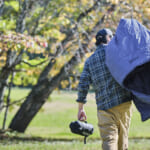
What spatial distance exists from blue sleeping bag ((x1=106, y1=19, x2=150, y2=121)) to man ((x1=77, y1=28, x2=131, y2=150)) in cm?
19

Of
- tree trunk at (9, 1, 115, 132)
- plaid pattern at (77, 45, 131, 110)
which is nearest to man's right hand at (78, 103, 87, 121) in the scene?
plaid pattern at (77, 45, 131, 110)

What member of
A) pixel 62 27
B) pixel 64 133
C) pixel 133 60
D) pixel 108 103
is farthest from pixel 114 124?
pixel 64 133

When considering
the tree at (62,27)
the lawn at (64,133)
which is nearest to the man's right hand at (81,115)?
the lawn at (64,133)

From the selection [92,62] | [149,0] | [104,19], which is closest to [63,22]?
[104,19]

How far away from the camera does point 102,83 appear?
330cm

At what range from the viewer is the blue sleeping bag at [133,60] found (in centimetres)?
291

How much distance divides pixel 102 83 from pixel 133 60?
520mm

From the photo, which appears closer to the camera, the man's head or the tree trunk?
the man's head

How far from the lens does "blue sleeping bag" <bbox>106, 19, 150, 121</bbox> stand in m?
2.91

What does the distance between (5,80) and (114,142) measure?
6.16 meters

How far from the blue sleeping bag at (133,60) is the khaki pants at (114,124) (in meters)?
0.22

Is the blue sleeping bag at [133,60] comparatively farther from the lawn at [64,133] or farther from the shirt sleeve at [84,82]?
the lawn at [64,133]

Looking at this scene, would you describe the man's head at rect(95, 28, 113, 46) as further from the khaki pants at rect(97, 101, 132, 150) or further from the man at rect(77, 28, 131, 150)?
the khaki pants at rect(97, 101, 132, 150)

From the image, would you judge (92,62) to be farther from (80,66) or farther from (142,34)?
(80,66)
